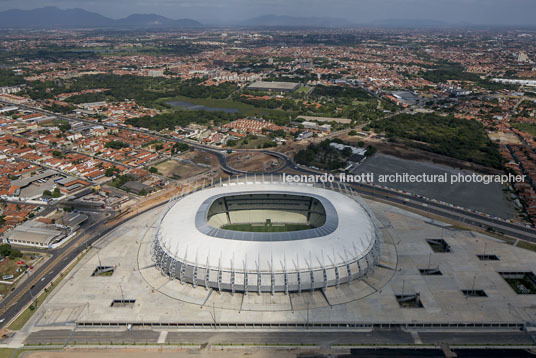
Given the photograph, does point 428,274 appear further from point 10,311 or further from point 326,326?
point 10,311

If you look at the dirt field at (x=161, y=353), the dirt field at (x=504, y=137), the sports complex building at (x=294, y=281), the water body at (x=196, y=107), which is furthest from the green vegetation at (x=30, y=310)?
the dirt field at (x=504, y=137)

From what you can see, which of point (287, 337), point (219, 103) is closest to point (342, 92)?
point (219, 103)

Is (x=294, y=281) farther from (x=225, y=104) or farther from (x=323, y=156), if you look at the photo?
(x=225, y=104)

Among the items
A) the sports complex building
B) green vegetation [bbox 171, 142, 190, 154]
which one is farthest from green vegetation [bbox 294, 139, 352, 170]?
the sports complex building

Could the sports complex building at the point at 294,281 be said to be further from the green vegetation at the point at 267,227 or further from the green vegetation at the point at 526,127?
the green vegetation at the point at 526,127

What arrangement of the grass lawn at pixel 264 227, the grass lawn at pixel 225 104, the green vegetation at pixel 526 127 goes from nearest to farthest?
the grass lawn at pixel 264 227
the green vegetation at pixel 526 127
the grass lawn at pixel 225 104

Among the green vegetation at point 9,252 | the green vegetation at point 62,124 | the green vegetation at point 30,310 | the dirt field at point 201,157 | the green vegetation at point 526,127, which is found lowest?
the green vegetation at point 30,310
